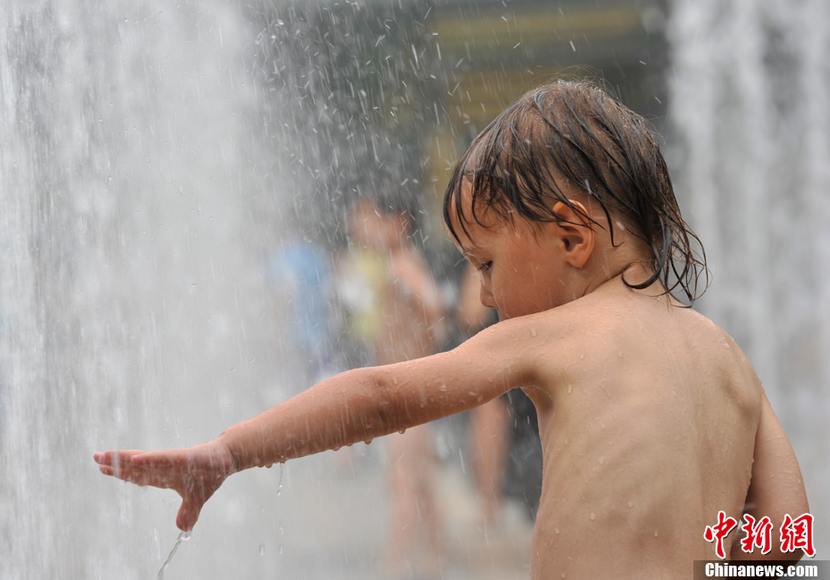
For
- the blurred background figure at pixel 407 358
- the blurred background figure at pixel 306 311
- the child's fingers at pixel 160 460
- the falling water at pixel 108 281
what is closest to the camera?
the child's fingers at pixel 160 460

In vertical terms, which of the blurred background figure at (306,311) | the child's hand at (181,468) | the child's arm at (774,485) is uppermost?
the blurred background figure at (306,311)

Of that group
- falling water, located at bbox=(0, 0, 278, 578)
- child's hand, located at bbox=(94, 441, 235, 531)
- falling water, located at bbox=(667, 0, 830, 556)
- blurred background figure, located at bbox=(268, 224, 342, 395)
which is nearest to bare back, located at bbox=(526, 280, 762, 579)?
child's hand, located at bbox=(94, 441, 235, 531)

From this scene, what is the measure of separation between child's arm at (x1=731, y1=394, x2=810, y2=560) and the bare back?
75mm

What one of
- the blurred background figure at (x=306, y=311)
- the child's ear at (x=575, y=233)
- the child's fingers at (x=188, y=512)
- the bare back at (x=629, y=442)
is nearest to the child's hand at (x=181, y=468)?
the child's fingers at (x=188, y=512)

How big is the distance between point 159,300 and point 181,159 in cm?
88

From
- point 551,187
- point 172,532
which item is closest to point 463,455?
point 172,532

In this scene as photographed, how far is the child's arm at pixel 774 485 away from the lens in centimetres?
157

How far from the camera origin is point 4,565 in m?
2.63

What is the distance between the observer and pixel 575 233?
1497 mm

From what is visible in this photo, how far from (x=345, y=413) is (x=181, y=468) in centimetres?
21

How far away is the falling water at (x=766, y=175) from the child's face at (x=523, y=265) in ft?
12.8

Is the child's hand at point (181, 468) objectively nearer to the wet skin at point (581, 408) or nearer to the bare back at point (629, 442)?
the wet skin at point (581, 408)

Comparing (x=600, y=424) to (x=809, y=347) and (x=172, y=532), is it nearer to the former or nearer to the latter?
(x=172, y=532)

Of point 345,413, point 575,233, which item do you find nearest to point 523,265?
point 575,233
